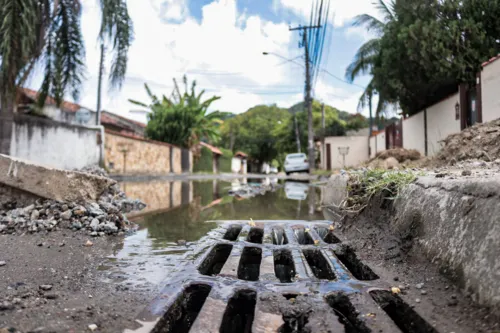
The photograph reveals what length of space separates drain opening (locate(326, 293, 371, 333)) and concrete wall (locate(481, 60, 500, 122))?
7.05m

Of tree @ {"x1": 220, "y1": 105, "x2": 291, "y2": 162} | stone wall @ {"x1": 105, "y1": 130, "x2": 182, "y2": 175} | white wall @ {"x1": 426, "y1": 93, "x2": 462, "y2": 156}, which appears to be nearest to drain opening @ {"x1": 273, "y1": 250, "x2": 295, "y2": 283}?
white wall @ {"x1": 426, "y1": 93, "x2": 462, "y2": 156}

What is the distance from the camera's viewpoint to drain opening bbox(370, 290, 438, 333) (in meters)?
1.57

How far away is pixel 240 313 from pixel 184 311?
29 cm

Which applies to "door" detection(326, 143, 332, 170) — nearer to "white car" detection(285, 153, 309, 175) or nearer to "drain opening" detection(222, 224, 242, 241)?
"white car" detection(285, 153, 309, 175)

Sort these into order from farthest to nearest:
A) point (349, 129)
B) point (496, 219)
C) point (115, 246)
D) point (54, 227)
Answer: point (349, 129) → point (54, 227) → point (115, 246) → point (496, 219)

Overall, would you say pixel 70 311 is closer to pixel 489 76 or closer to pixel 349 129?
pixel 489 76

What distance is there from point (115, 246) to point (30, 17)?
26.0 ft

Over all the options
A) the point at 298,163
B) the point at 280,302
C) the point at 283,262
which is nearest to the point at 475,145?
the point at 283,262

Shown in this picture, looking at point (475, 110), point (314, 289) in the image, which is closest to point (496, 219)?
point (314, 289)

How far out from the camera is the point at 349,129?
3158 cm

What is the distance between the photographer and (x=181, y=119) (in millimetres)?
→ 27203

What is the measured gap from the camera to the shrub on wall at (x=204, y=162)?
32.2 m

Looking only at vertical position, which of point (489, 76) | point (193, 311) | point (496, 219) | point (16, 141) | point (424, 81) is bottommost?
point (193, 311)

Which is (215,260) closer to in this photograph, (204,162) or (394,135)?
(394,135)
